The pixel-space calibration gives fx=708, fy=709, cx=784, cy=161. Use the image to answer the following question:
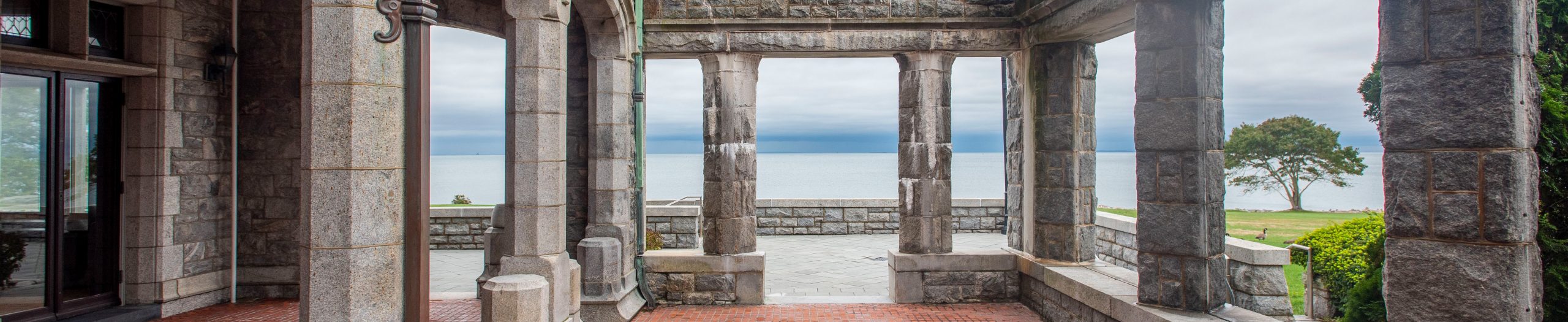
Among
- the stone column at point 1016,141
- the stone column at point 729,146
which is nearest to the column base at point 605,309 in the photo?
the stone column at point 729,146

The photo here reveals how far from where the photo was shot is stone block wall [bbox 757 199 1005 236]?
1234 cm

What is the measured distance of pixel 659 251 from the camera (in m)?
6.95

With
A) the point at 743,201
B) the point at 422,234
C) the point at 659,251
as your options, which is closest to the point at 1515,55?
the point at 422,234

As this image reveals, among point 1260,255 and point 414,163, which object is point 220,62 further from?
point 1260,255

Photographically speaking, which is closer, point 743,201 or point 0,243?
point 0,243

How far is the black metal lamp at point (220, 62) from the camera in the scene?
6172mm

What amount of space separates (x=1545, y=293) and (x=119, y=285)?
29.8ft

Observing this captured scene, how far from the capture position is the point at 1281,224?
1802cm

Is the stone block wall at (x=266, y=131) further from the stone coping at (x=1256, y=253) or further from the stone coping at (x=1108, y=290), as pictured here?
the stone coping at (x=1256, y=253)

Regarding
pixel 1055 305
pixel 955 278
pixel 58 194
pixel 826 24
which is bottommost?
pixel 1055 305

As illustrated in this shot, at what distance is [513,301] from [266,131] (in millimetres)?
4371

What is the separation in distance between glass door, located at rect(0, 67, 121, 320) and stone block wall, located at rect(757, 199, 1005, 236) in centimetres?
824

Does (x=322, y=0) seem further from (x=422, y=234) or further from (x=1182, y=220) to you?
(x=1182, y=220)

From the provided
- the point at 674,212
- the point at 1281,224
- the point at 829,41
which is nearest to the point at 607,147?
the point at 829,41
